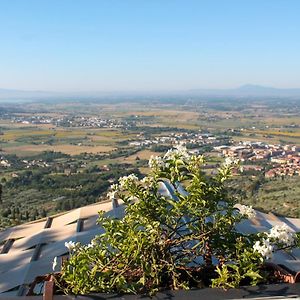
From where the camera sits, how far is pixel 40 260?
5195mm

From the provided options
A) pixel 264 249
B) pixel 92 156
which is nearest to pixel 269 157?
pixel 92 156

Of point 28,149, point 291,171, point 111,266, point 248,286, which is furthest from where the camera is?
point 28,149

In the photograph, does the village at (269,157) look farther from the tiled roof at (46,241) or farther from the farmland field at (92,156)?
the tiled roof at (46,241)

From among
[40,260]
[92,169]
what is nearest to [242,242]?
[40,260]

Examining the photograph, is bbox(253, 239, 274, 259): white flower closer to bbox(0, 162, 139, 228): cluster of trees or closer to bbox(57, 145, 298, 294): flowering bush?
bbox(57, 145, 298, 294): flowering bush

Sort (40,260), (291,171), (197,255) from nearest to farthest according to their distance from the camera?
(197,255)
(40,260)
(291,171)

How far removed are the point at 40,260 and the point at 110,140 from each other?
5449 cm

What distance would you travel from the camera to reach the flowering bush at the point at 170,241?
1796 millimetres

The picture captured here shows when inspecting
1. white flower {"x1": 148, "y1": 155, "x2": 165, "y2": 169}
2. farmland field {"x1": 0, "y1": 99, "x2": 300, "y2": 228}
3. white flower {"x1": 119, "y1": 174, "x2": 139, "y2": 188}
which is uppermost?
white flower {"x1": 148, "y1": 155, "x2": 165, "y2": 169}

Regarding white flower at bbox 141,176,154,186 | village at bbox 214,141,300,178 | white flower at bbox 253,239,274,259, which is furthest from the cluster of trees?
white flower at bbox 253,239,274,259

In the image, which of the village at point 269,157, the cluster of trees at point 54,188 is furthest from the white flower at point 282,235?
the village at point 269,157

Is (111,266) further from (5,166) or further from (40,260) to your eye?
(5,166)

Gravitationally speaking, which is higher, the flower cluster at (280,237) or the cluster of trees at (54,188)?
the flower cluster at (280,237)

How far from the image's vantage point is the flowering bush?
180 centimetres
